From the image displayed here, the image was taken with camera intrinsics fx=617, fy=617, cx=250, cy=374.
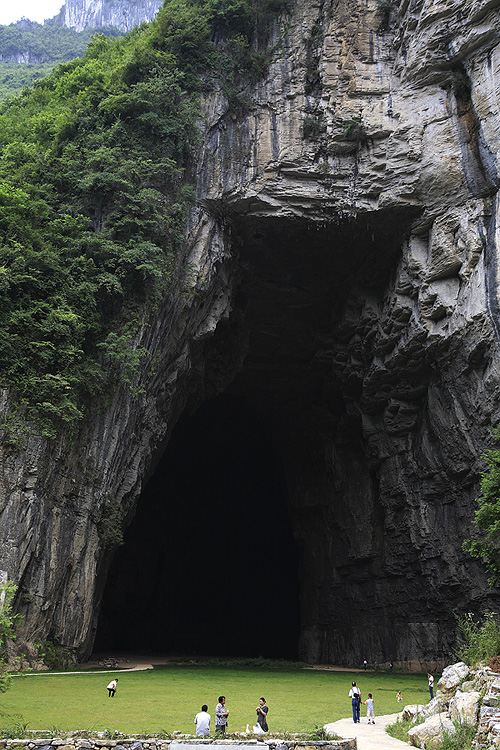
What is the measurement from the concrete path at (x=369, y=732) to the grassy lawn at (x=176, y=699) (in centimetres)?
49

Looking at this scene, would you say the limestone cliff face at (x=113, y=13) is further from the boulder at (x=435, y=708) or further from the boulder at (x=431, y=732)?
the boulder at (x=431, y=732)

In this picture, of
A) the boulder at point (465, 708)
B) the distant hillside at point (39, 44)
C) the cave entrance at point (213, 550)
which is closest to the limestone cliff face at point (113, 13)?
the distant hillside at point (39, 44)

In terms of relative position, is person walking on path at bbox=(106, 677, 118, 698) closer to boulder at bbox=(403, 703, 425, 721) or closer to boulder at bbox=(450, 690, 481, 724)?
boulder at bbox=(403, 703, 425, 721)

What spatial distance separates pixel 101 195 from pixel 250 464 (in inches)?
1066

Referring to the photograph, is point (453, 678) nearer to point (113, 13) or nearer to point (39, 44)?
point (39, 44)

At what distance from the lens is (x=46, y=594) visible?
19.2 metres

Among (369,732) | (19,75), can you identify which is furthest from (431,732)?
(19,75)

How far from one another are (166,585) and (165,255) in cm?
2791

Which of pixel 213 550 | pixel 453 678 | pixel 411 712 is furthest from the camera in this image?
pixel 213 550

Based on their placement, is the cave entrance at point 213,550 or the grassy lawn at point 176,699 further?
the cave entrance at point 213,550

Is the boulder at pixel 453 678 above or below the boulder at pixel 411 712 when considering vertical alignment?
above

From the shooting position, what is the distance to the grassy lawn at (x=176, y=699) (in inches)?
457

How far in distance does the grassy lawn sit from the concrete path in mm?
486

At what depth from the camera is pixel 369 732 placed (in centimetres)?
1226
